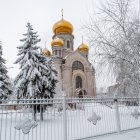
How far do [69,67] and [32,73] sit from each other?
22088mm

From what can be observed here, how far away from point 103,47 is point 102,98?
10.2ft

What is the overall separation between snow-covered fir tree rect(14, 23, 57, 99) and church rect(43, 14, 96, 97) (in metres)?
18.6

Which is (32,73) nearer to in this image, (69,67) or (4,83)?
(4,83)

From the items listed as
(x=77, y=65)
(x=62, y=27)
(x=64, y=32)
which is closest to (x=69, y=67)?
(x=77, y=65)

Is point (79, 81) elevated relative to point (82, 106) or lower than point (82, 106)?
elevated

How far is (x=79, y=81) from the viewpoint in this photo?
3578 cm

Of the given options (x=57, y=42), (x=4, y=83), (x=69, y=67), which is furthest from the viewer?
(x=57, y=42)

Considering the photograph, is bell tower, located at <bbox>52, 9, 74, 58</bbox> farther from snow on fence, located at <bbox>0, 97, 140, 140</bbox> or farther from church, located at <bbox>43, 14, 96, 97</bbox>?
snow on fence, located at <bbox>0, 97, 140, 140</bbox>

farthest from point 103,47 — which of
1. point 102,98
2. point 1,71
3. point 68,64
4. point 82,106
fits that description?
point 68,64

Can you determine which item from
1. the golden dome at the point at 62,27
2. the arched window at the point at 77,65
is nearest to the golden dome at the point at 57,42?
the golden dome at the point at 62,27

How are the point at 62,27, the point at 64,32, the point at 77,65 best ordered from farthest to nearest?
the point at 64,32, the point at 62,27, the point at 77,65

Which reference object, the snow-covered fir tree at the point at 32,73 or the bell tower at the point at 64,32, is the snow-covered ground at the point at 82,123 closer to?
the snow-covered fir tree at the point at 32,73

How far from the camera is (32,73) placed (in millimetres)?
12742

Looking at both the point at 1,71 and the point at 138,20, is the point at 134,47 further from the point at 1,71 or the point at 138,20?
the point at 1,71
